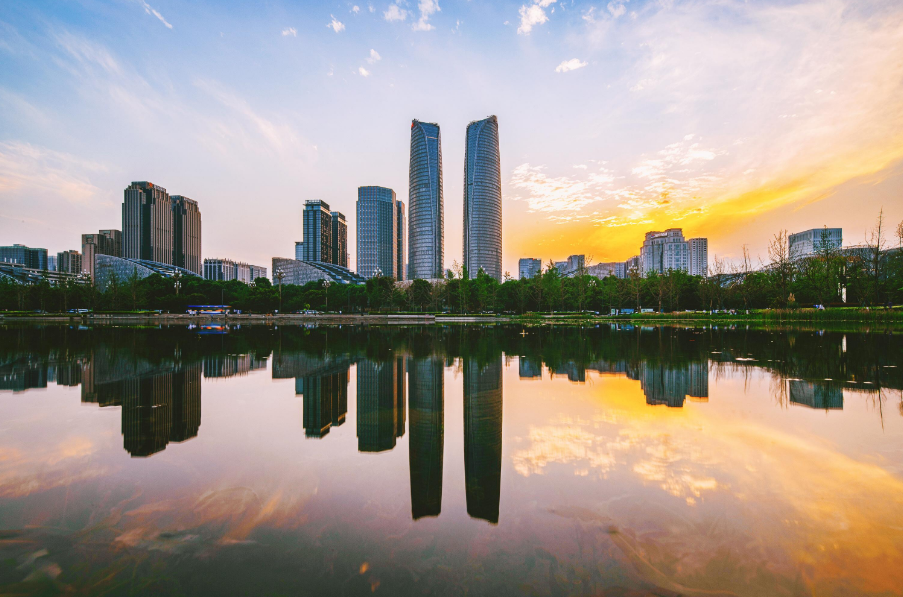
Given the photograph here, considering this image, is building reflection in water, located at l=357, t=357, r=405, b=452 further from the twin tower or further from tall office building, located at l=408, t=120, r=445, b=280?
tall office building, located at l=408, t=120, r=445, b=280

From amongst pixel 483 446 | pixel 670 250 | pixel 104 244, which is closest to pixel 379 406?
pixel 483 446

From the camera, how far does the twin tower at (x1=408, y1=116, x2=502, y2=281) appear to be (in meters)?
155

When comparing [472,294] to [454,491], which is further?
[472,294]

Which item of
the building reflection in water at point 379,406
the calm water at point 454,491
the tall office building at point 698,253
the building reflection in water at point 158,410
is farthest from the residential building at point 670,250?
the building reflection in water at point 158,410

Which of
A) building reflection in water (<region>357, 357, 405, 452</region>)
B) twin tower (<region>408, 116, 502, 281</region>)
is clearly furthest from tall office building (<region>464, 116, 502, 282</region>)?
building reflection in water (<region>357, 357, 405, 452</region>)

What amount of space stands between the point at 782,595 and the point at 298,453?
542cm

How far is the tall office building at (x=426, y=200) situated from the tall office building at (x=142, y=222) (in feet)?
402

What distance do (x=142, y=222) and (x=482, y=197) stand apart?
154 metres

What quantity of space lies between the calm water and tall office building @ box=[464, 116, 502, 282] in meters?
144

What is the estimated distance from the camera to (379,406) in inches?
342

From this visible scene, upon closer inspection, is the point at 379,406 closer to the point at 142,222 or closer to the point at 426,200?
the point at 426,200

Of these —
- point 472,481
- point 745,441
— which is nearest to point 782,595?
point 472,481

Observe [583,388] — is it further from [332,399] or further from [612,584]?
[612,584]

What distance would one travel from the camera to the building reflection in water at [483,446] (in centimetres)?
452
